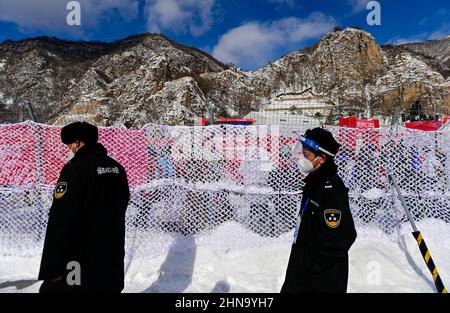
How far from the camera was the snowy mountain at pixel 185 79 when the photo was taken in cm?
A: 2889

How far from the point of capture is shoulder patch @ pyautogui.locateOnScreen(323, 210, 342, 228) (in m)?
2.06

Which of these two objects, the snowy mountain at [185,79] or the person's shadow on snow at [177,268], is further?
the snowy mountain at [185,79]

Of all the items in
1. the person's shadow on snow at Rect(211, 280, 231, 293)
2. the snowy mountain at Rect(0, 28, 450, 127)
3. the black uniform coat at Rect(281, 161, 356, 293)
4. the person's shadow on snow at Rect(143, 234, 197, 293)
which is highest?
the snowy mountain at Rect(0, 28, 450, 127)

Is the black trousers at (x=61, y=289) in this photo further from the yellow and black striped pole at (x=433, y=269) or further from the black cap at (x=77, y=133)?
the yellow and black striped pole at (x=433, y=269)

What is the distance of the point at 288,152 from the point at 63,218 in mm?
3376

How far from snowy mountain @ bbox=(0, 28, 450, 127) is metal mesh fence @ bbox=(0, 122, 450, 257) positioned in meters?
19.6

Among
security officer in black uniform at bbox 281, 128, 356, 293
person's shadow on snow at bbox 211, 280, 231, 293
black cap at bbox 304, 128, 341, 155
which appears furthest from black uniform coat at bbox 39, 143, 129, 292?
person's shadow on snow at bbox 211, 280, 231, 293

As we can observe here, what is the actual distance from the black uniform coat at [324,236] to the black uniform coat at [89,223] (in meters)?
1.34

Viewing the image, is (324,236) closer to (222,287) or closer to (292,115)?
(222,287)

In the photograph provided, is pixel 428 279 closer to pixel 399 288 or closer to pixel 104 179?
A: pixel 399 288

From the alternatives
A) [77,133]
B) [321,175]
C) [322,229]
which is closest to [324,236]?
[322,229]

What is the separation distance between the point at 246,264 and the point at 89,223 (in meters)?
2.62

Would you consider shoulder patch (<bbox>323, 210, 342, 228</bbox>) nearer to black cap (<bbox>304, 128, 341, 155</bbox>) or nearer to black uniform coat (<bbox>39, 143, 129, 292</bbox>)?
black cap (<bbox>304, 128, 341, 155</bbox>)

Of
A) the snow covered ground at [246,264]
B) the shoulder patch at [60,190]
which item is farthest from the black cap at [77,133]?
the snow covered ground at [246,264]
